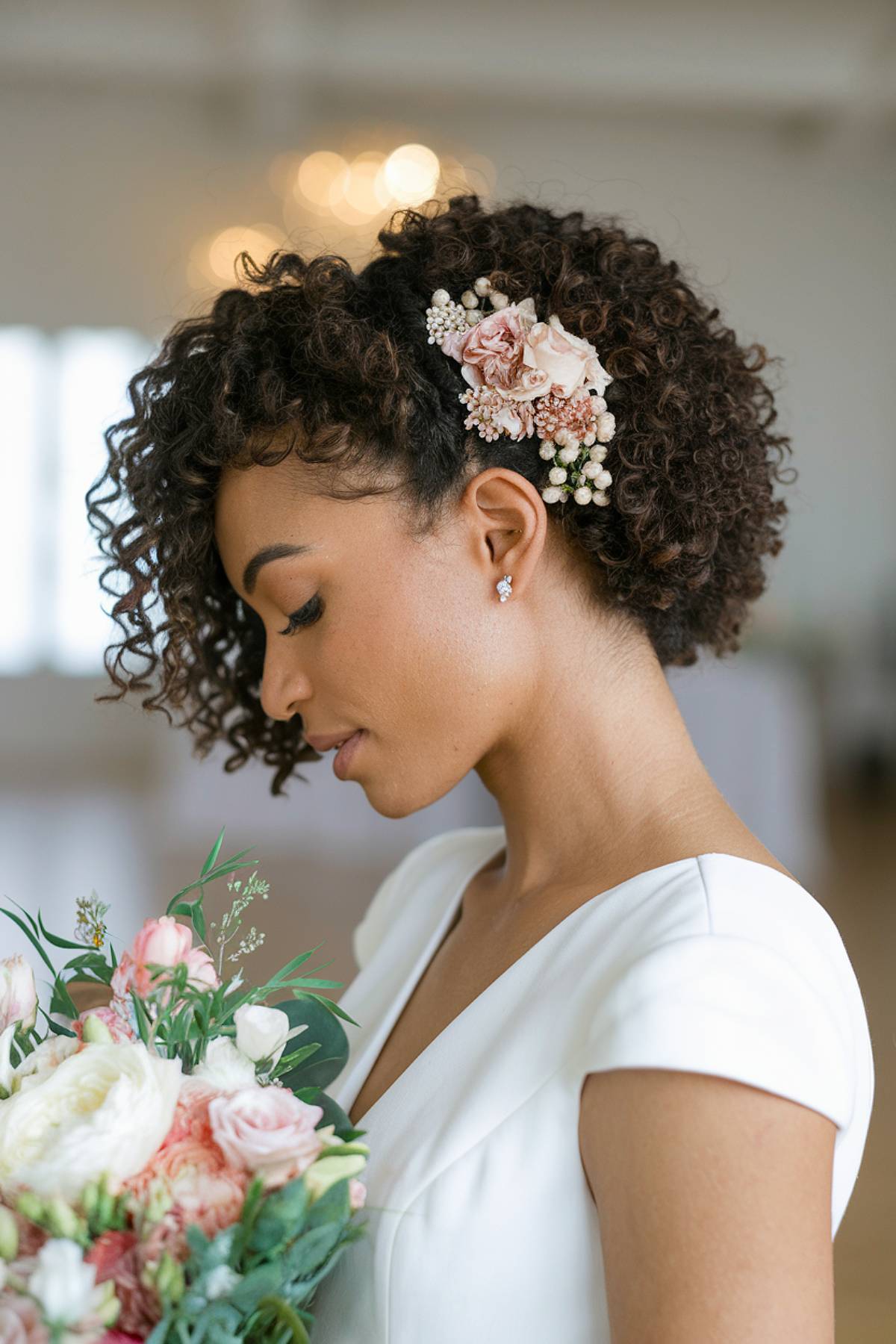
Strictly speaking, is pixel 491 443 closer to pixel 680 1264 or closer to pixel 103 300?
pixel 680 1264

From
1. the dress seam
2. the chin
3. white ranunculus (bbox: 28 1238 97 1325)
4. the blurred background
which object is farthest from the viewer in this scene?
the blurred background

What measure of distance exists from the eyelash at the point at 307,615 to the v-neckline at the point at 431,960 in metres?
0.39

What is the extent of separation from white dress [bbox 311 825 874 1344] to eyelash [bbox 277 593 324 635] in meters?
0.40

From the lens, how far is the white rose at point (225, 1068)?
941 mm

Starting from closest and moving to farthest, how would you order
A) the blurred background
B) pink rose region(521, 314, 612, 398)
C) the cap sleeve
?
the cap sleeve < pink rose region(521, 314, 612, 398) < the blurred background

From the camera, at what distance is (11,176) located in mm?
9227

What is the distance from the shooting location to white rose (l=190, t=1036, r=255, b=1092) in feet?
3.09

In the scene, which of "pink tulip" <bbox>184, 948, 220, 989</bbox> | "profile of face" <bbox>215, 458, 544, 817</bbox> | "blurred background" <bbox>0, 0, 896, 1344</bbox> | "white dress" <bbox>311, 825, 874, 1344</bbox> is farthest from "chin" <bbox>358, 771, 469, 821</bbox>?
"blurred background" <bbox>0, 0, 896, 1344</bbox>

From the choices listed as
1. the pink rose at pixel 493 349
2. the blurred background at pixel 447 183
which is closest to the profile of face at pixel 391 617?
the pink rose at pixel 493 349

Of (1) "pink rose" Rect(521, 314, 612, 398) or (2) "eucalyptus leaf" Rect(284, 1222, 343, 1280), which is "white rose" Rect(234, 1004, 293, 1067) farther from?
(1) "pink rose" Rect(521, 314, 612, 398)

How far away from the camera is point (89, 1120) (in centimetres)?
85

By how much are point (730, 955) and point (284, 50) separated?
28.2ft

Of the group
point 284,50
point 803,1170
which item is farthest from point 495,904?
point 284,50

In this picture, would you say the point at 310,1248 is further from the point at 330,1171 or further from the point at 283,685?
the point at 283,685
